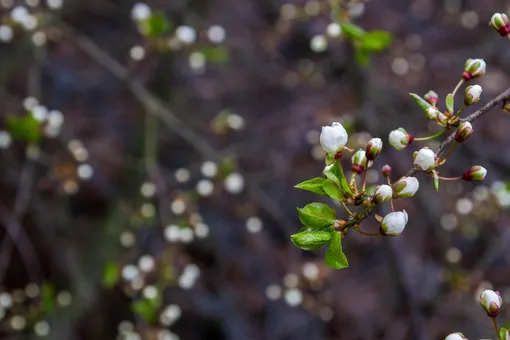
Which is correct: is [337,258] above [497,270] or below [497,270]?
above

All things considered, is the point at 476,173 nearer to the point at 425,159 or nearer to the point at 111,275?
the point at 425,159

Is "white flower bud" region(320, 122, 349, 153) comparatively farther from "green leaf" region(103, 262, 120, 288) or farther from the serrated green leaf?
"green leaf" region(103, 262, 120, 288)

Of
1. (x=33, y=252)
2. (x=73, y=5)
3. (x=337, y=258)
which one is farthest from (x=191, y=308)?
(x=337, y=258)

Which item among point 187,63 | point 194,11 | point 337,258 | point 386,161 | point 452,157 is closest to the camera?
point 337,258

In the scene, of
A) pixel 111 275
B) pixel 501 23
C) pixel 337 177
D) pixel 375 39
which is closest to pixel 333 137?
pixel 337 177

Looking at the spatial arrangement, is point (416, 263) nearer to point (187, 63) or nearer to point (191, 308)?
point (191, 308)

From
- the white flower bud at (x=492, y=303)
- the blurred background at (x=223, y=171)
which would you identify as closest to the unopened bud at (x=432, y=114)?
the white flower bud at (x=492, y=303)

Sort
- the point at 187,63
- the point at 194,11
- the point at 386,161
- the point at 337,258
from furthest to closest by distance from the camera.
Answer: the point at 187,63 → the point at 194,11 → the point at 386,161 → the point at 337,258
